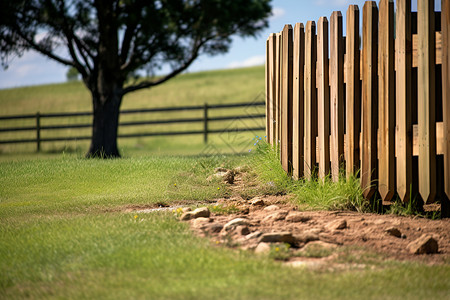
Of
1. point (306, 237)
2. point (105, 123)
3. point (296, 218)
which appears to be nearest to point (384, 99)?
point (296, 218)

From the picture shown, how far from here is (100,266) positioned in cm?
390

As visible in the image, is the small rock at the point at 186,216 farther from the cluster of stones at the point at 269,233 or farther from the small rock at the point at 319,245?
the small rock at the point at 319,245

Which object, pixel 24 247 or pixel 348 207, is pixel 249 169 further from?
pixel 24 247

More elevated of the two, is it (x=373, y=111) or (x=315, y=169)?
(x=373, y=111)

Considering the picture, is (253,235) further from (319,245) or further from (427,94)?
(427,94)

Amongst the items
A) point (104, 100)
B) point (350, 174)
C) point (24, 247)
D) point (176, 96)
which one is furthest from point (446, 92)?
point (176, 96)

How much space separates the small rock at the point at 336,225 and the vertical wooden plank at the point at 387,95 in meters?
0.82

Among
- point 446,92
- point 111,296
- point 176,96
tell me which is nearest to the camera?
point 111,296

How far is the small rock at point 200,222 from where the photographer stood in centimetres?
483

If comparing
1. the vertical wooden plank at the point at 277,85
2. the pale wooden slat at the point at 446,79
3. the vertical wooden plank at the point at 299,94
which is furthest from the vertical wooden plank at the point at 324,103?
the vertical wooden plank at the point at 277,85

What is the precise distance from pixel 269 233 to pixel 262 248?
20cm

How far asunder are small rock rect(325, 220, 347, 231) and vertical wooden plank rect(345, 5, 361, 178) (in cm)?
99

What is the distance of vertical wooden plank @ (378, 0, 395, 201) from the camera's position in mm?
5273

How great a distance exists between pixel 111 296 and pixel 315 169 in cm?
387
